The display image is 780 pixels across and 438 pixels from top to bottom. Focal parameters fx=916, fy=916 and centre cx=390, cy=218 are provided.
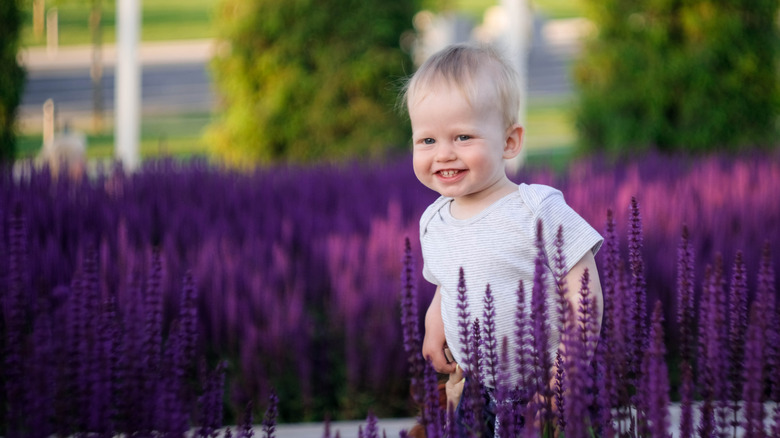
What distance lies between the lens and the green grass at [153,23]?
1439 inches

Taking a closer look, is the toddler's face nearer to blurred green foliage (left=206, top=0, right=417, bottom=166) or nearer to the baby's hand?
the baby's hand

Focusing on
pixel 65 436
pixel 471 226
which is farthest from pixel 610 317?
pixel 65 436

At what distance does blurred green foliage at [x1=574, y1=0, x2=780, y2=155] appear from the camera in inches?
346

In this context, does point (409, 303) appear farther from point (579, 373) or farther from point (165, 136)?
point (165, 136)

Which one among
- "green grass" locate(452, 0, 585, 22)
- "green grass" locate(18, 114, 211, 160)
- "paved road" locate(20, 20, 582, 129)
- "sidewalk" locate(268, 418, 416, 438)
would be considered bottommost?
"sidewalk" locate(268, 418, 416, 438)

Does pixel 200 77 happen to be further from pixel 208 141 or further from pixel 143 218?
pixel 143 218

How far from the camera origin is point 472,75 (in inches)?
84.9

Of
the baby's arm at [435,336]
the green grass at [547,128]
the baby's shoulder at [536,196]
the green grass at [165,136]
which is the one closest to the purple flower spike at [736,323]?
the baby's shoulder at [536,196]

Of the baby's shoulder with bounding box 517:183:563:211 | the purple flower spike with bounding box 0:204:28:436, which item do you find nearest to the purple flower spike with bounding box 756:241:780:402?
the baby's shoulder with bounding box 517:183:563:211

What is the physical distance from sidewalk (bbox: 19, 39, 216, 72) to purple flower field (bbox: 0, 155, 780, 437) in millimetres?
25396

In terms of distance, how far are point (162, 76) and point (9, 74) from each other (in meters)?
22.1

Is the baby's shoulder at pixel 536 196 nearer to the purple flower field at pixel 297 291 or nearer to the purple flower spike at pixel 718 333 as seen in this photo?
the purple flower field at pixel 297 291

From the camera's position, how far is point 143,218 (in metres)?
4.37

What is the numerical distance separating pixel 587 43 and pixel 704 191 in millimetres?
4613
